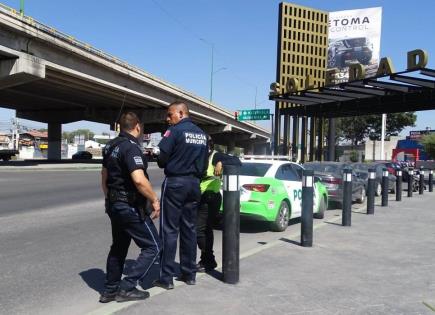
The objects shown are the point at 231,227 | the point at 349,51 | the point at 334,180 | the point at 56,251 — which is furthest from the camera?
the point at 349,51

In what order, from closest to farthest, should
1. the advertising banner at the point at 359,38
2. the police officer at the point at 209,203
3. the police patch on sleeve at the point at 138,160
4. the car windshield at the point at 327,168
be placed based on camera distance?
the police patch on sleeve at the point at 138,160, the police officer at the point at 209,203, the car windshield at the point at 327,168, the advertising banner at the point at 359,38

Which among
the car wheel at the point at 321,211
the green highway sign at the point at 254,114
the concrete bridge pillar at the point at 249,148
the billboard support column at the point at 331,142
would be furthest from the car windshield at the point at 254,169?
the concrete bridge pillar at the point at 249,148

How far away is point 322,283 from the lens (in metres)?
5.84

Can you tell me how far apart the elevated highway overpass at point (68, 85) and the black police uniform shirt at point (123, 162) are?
80.9 feet

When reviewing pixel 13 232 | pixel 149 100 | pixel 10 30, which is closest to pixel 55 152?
pixel 149 100

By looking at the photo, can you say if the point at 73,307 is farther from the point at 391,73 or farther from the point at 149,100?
the point at 149,100

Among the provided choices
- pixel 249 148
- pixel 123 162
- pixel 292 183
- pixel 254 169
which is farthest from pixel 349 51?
pixel 249 148

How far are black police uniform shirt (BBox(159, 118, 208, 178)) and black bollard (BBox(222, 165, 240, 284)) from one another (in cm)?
48

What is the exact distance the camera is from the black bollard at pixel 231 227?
5.69m

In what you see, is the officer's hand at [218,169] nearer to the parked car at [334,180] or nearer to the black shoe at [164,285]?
the black shoe at [164,285]

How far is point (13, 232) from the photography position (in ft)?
29.9

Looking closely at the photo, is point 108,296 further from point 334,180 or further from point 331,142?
point 331,142

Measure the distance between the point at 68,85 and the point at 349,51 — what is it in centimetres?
2075

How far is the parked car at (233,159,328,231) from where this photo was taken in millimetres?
9734
